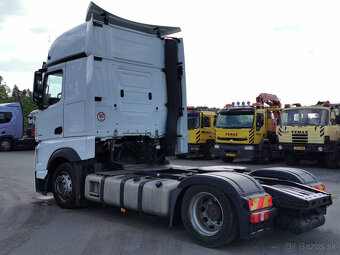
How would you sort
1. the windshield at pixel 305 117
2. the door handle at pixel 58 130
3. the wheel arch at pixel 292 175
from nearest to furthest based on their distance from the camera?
the wheel arch at pixel 292 175
the door handle at pixel 58 130
the windshield at pixel 305 117

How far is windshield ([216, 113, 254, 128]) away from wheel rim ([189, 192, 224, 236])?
1145cm

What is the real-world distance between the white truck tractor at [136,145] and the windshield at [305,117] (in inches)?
333

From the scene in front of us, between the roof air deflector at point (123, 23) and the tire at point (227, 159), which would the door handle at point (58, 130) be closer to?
the roof air deflector at point (123, 23)

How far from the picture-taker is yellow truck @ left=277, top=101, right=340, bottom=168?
14.1m

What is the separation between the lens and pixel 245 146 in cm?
1575

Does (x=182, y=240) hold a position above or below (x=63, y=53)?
below

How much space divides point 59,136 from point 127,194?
2.18 metres

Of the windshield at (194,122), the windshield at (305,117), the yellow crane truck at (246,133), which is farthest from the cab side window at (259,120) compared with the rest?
the windshield at (194,122)

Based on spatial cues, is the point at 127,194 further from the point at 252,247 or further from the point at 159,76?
the point at 159,76

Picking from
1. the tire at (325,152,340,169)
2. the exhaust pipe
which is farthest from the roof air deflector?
the tire at (325,152,340,169)

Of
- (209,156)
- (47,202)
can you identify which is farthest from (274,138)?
(47,202)

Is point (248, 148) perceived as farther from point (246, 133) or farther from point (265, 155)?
point (265, 155)

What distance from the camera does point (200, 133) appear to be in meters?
17.9

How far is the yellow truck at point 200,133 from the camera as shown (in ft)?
58.9
